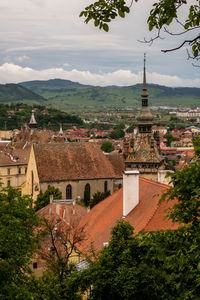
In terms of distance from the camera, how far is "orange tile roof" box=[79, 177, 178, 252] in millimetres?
19116

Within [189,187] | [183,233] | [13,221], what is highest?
[189,187]

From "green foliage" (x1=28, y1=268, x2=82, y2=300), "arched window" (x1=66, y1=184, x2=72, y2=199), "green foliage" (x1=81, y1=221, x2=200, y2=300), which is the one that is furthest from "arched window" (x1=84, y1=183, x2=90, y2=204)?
"green foliage" (x1=81, y1=221, x2=200, y2=300)

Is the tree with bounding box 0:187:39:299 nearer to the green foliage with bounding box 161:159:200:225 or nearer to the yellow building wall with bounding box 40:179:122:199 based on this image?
the green foliage with bounding box 161:159:200:225

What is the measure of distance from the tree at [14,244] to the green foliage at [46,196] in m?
25.4

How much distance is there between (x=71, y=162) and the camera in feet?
178

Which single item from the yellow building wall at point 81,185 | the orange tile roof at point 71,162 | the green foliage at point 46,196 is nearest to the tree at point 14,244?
the green foliage at point 46,196

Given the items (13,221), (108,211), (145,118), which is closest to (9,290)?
(13,221)

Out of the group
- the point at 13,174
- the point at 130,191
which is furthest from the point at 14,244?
the point at 13,174

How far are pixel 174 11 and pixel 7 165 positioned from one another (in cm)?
5885

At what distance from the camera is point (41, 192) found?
49.3 metres

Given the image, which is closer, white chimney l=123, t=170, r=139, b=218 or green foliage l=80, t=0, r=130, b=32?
green foliage l=80, t=0, r=130, b=32

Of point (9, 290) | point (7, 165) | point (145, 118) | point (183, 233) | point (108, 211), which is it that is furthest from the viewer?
point (7, 165)

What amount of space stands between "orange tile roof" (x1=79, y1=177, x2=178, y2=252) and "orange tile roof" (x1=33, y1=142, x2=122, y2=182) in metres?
25.9

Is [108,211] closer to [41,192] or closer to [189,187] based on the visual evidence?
[189,187]
